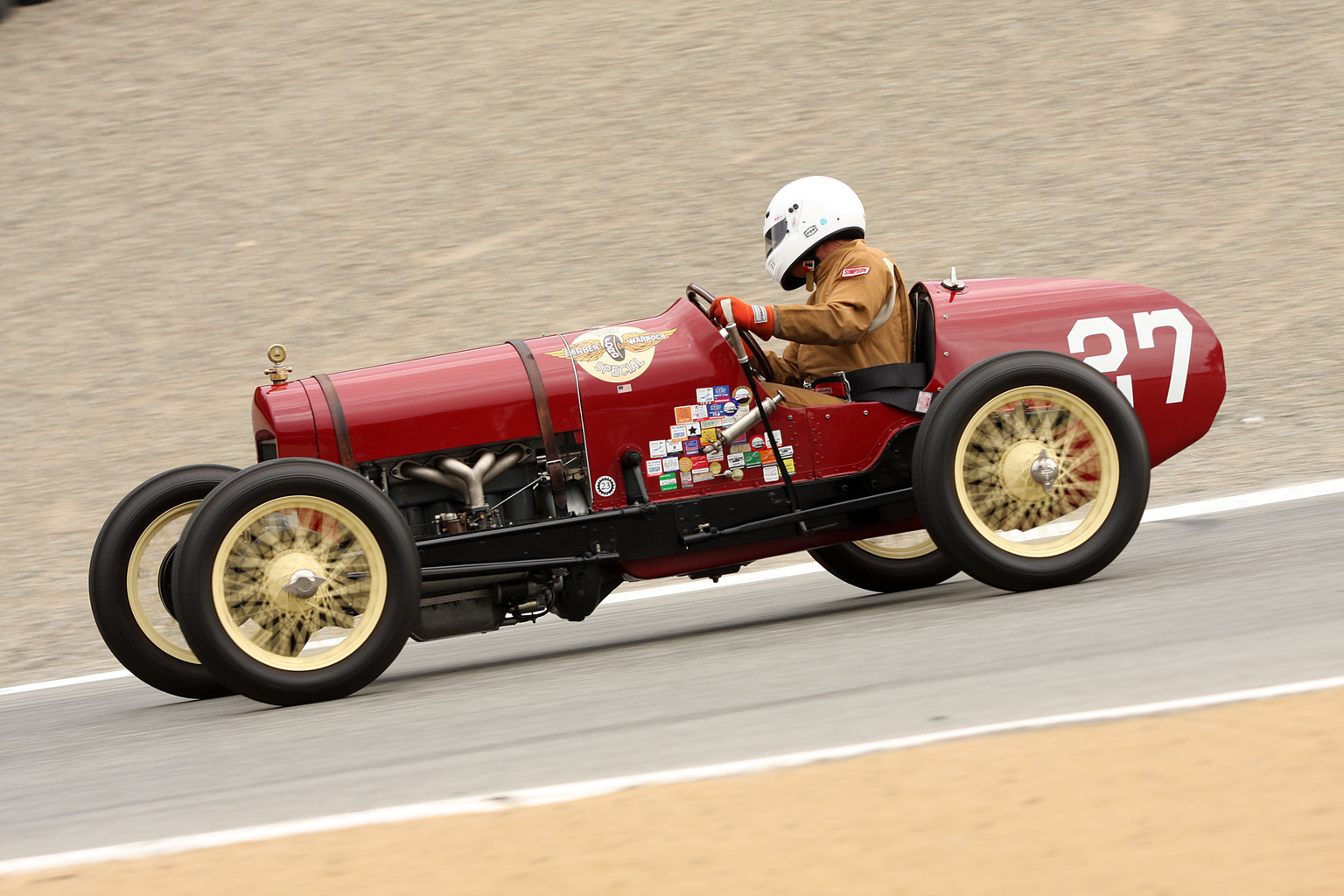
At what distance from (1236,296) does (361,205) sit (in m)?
8.88

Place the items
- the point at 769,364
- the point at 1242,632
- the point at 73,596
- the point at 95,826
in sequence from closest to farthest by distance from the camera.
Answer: the point at 95,826
the point at 1242,632
the point at 769,364
the point at 73,596

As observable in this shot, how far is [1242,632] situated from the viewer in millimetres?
4570

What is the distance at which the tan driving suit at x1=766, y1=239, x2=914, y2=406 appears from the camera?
19.4 feet

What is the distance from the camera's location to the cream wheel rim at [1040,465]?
5.80m

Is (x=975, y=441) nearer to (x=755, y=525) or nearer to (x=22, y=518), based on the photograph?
(x=755, y=525)

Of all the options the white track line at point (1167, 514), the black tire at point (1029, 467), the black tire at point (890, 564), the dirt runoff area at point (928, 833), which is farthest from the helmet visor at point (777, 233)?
the dirt runoff area at point (928, 833)

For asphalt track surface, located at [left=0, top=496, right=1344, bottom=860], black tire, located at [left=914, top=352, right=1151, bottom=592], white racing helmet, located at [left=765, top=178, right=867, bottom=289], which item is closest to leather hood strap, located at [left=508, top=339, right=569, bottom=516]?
asphalt track surface, located at [left=0, top=496, right=1344, bottom=860]

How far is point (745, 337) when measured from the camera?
6066 mm

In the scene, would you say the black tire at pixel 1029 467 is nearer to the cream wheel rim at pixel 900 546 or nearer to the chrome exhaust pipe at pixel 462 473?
the cream wheel rim at pixel 900 546

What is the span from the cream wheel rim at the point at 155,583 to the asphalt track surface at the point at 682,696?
0.90 feet

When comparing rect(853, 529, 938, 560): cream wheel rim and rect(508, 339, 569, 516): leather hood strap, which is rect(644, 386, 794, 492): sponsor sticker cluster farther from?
rect(853, 529, 938, 560): cream wheel rim

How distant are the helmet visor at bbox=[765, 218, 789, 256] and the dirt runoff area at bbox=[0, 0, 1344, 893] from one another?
359cm

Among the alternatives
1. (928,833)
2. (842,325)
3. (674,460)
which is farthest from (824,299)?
(928,833)

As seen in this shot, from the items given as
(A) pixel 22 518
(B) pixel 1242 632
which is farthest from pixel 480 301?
(B) pixel 1242 632
